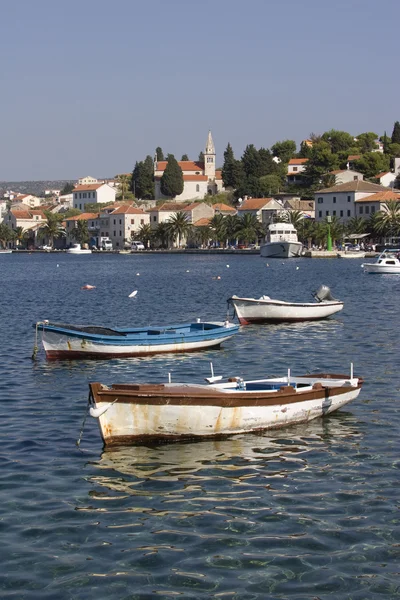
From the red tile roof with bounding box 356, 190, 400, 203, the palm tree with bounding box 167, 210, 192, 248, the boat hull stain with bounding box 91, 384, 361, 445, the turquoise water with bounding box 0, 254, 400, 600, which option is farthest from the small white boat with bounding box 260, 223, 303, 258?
the boat hull stain with bounding box 91, 384, 361, 445

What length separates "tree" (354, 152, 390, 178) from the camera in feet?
566

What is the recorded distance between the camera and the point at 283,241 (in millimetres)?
123438

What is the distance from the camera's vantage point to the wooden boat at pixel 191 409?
53.0 feet

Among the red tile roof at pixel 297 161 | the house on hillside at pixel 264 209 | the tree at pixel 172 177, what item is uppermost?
the red tile roof at pixel 297 161

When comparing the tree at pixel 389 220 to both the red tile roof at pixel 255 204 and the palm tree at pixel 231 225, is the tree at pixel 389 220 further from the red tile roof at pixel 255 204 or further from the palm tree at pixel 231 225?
the palm tree at pixel 231 225

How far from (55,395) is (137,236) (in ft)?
528

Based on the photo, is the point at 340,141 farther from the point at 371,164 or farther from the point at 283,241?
the point at 283,241

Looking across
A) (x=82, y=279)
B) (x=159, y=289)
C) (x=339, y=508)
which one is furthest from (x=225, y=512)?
(x=82, y=279)

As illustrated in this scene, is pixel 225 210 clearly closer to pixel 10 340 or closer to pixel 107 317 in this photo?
pixel 107 317

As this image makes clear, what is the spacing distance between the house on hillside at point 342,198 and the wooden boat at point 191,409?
419ft

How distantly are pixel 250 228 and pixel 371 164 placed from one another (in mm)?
32154

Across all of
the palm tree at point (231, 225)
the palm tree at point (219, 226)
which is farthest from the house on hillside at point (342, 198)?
the palm tree at point (219, 226)

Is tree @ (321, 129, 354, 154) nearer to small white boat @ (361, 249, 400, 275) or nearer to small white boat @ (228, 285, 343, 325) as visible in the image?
small white boat @ (361, 249, 400, 275)

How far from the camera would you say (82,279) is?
8638 centimetres
